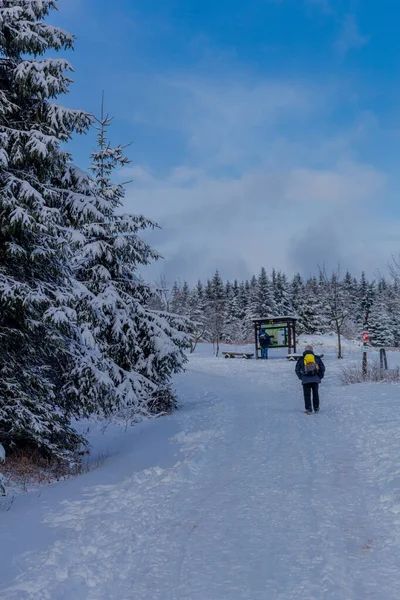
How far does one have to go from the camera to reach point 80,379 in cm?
752

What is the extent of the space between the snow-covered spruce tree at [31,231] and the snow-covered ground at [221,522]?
1358 mm

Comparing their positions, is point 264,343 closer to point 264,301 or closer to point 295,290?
point 264,301

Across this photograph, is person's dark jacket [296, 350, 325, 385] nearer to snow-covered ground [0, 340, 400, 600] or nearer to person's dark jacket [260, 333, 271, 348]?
snow-covered ground [0, 340, 400, 600]

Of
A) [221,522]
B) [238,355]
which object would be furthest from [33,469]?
[238,355]

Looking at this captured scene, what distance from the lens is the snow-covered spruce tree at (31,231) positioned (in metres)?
6.20

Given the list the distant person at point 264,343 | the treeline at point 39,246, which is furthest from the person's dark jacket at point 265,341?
the treeline at point 39,246

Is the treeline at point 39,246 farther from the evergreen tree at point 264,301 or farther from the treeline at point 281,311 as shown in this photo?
the evergreen tree at point 264,301

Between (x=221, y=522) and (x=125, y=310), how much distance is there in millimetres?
7788

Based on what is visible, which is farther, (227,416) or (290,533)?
(227,416)

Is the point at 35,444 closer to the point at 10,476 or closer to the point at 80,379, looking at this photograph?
the point at 10,476

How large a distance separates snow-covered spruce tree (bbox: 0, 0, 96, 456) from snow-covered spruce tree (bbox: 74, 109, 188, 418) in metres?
4.13

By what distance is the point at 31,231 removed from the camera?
6.19 meters

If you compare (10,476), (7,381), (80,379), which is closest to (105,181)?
(80,379)

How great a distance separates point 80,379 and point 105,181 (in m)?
7.25
